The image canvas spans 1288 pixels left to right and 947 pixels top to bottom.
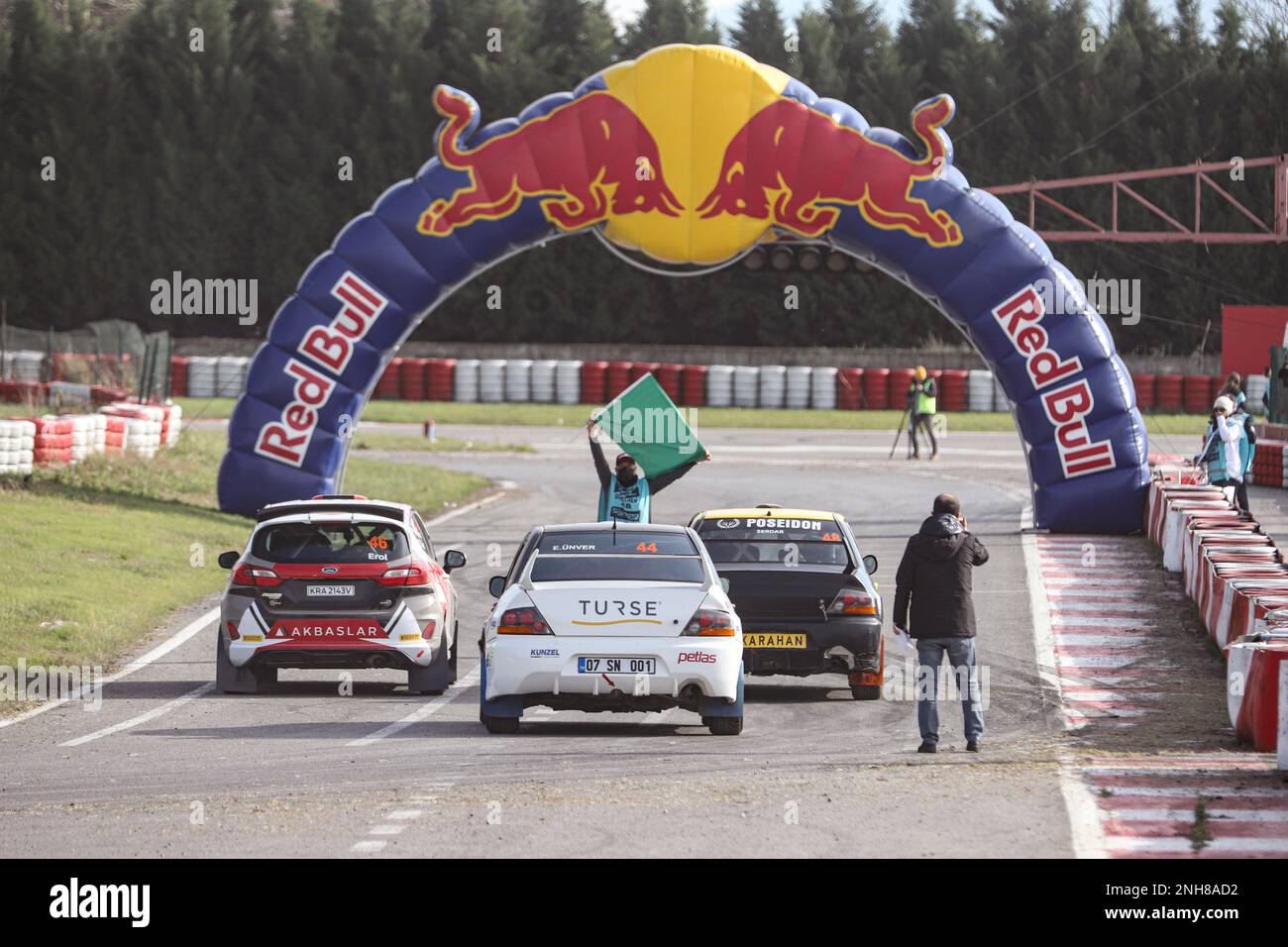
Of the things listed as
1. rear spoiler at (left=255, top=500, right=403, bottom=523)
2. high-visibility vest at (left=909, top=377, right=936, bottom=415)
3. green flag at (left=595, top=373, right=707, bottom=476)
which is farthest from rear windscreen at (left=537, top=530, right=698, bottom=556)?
high-visibility vest at (left=909, top=377, right=936, bottom=415)

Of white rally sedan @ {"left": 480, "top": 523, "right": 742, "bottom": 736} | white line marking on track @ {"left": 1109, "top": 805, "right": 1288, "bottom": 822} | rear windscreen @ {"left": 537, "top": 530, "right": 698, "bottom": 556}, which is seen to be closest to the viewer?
white line marking on track @ {"left": 1109, "top": 805, "right": 1288, "bottom": 822}

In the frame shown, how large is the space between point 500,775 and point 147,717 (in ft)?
12.6

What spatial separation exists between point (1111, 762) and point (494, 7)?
63.8 meters

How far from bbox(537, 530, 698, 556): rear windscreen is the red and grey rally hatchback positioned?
65.2 inches

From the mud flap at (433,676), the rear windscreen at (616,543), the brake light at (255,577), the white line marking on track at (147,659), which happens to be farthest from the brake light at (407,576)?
the white line marking on track at (147,659)

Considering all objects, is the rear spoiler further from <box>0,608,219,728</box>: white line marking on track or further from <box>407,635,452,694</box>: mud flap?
<box>0,608,219,728</box>: white line marking on track

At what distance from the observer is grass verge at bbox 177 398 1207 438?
5012cm

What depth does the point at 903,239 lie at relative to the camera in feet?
85.3

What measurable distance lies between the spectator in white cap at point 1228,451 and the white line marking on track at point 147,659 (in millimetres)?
12324

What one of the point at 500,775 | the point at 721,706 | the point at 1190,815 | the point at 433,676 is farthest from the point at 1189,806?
the point at 433,676

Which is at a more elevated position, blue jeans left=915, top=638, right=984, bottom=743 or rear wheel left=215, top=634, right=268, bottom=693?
blue jeans left=915, top=638, right=984, bottom=743

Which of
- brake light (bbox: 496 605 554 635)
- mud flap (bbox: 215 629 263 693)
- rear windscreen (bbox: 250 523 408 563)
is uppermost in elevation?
rear windscreen (bbox: 250 523 408 563)
